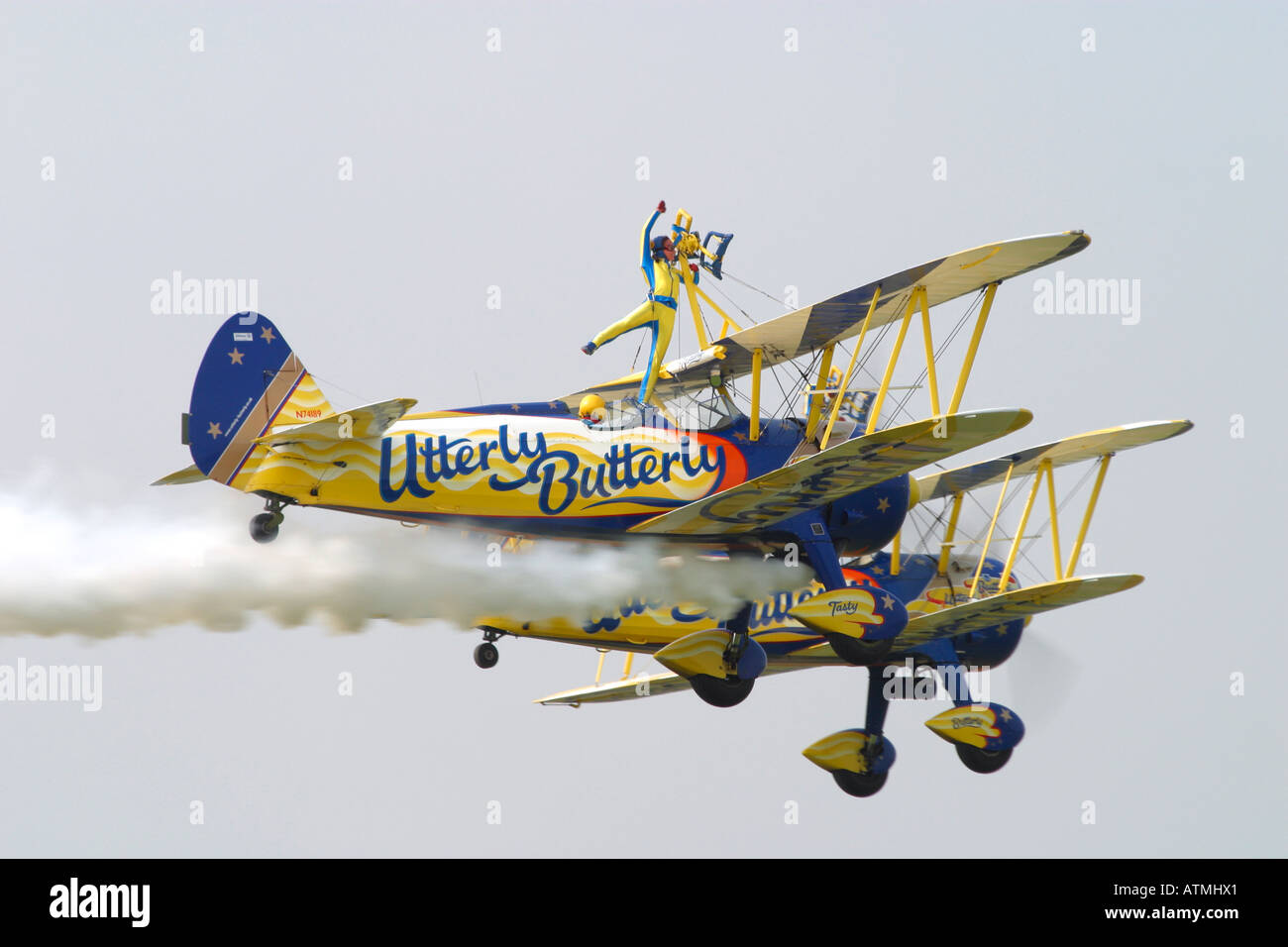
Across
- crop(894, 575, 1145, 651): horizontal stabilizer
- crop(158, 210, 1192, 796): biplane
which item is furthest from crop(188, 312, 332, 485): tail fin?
crop(894, 575, 1145, 651): horizontal stabilizer

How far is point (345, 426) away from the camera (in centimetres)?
1866

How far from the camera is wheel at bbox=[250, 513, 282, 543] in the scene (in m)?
18.1

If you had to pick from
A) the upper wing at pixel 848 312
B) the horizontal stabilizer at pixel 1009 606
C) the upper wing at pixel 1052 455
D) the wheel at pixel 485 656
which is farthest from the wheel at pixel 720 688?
the upper wing at pixel 1052 455

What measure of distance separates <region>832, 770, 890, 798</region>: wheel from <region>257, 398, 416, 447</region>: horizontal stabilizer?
9468 mm

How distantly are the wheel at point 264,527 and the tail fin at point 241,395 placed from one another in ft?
1.68

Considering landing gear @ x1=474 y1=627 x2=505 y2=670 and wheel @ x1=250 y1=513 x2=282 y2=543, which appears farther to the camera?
landing gear @ x1=474 y1=627 x2=505 y2=670

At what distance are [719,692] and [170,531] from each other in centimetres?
635

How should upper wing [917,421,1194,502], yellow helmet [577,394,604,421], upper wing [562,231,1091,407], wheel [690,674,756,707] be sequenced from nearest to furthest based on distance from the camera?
1. upper wing [562,231,1091,407]
2. yellow helmet [577,394,604,421]
3. wheel [690,674,756,707]
4. upper wing [917,421,1194,502]

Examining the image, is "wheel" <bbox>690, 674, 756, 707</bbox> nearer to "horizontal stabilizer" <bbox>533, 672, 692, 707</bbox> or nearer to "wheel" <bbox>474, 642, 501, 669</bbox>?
"wheel" <bbox>474, 642, 501, 669</bbox>

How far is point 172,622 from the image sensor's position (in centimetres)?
1955

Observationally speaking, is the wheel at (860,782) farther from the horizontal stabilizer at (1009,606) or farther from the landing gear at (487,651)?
the landing gear at (487,651)

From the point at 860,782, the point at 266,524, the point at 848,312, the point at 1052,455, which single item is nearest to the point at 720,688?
the point at 860,782

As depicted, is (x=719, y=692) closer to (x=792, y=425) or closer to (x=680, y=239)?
(x=792, y=425)

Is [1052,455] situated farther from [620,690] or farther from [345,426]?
[345,426]
